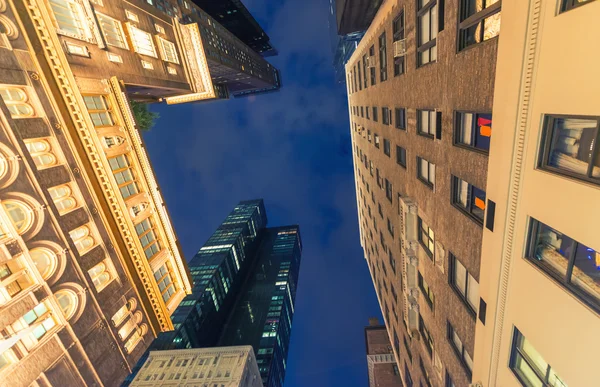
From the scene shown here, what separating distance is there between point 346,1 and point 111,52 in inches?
1803

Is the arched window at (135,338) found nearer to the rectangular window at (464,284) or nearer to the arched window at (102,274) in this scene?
the arched window at (102,274)

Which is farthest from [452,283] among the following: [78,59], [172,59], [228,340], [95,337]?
[228,340]

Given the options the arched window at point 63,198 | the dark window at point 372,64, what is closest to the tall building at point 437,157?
the dark window at point 372,64

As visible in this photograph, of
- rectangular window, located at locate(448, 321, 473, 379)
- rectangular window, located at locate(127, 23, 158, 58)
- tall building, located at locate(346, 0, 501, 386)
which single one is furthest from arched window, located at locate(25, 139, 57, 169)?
rectangular window, located at locate(448, 321, 473, 379)

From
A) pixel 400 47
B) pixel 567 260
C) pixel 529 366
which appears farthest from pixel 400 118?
pixel 529 366

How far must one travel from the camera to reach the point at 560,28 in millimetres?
6535

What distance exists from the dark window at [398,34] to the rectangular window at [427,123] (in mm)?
4681

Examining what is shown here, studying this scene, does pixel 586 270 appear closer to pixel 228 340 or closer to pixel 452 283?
pixel 452 283

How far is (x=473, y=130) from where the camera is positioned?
1182 cm

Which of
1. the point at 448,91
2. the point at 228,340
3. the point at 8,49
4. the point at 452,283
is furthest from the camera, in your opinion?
the point at 228,340

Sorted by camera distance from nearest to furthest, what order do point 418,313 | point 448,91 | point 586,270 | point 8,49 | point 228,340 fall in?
point 586,270
point 448,91
point 8,49
point 418,313
point 228,340

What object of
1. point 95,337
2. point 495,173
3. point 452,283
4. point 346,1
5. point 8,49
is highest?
point 346,1

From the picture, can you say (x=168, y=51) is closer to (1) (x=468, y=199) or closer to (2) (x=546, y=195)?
(1) (x=468, y=199)

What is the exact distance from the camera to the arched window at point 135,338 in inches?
806
